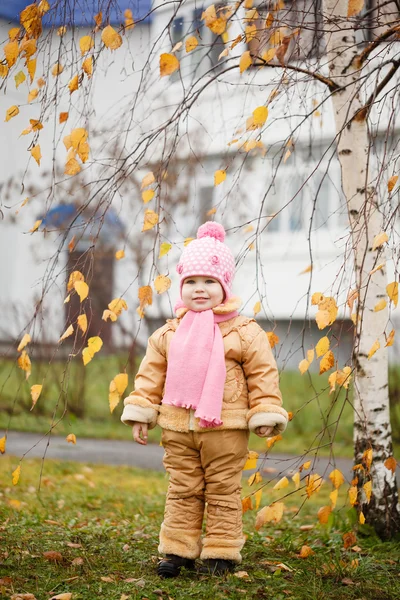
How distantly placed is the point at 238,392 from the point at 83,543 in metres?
1.23

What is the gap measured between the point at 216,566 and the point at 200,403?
759 millimetres

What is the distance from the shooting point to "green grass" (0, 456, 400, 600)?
2.91 meters

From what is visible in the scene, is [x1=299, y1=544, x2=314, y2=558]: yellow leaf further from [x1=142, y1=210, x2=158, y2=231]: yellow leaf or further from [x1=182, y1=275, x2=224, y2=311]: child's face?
[x1=142, y1=210, x2=158, y2=231]: yellow leaf

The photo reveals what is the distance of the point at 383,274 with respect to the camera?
3.91 metres

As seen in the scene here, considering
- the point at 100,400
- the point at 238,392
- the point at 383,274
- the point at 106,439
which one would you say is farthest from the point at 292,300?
the point at 238,392

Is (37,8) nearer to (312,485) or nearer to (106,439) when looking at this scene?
(312,485)

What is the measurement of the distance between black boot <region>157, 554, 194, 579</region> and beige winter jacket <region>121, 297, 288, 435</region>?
23.4 inches

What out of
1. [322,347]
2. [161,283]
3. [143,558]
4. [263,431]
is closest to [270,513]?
[263,431]

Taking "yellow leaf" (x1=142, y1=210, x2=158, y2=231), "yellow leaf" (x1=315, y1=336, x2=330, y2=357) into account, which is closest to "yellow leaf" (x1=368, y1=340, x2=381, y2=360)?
"yellow leaf" (x1=315, y1=336, x2=330, y2=357)

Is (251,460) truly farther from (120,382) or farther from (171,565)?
(120,382)

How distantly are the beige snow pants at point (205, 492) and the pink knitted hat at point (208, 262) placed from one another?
0.68m

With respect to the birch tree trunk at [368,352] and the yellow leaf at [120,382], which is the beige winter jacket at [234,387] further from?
the birch tree trunk at [368,352]

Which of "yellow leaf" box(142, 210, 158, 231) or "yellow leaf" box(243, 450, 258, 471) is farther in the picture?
"yellow leaf" box(243, 450, 258, 471)

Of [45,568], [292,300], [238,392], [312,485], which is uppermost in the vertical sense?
[292,300]
